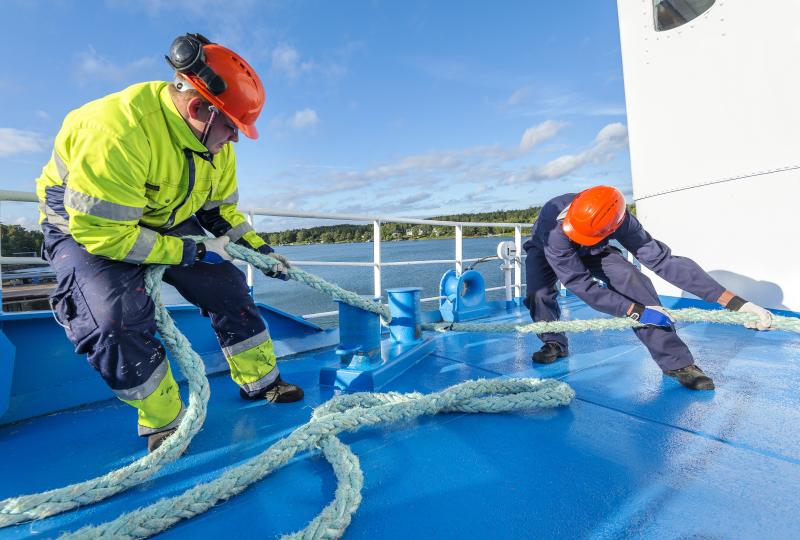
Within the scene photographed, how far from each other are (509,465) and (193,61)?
5.13 feet

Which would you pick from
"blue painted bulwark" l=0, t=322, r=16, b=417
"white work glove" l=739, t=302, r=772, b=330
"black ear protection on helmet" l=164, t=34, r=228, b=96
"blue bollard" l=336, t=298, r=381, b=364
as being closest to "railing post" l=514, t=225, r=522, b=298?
"white work glove" l=739, t=302, r=772, b=330

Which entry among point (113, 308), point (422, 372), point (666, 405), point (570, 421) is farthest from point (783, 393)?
point (113, 308)

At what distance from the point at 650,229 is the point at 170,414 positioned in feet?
12.6

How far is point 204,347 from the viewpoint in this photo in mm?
2244

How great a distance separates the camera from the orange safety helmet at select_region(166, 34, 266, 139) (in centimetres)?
132

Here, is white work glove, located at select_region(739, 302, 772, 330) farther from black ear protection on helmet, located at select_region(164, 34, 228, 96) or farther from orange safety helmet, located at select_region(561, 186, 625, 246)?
black ear protection on helmet, located at select_region(164, 34, 228, 96)

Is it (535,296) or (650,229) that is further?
(650,229)

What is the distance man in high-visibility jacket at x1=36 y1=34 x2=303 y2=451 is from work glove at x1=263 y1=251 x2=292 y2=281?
262mm

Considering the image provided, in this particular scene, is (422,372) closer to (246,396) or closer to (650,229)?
(246,396)

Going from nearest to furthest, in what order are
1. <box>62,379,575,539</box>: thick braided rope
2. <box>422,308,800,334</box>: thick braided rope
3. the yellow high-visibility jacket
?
1. <box>62,379,575,539</box>: thick braided rope
2. the yellow high-visibility jacket
3. <box>422,308,800,334</box>: thick braided rope

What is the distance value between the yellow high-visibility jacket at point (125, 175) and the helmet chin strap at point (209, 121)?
0.03 m

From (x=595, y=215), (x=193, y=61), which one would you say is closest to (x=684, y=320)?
(x=595, y=215)

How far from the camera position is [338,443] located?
1299mm

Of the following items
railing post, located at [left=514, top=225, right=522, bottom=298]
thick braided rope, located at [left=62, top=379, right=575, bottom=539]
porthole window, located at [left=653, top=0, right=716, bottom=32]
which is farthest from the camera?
railing post, located at [left=514, top=225, right=522, bottom=298]
